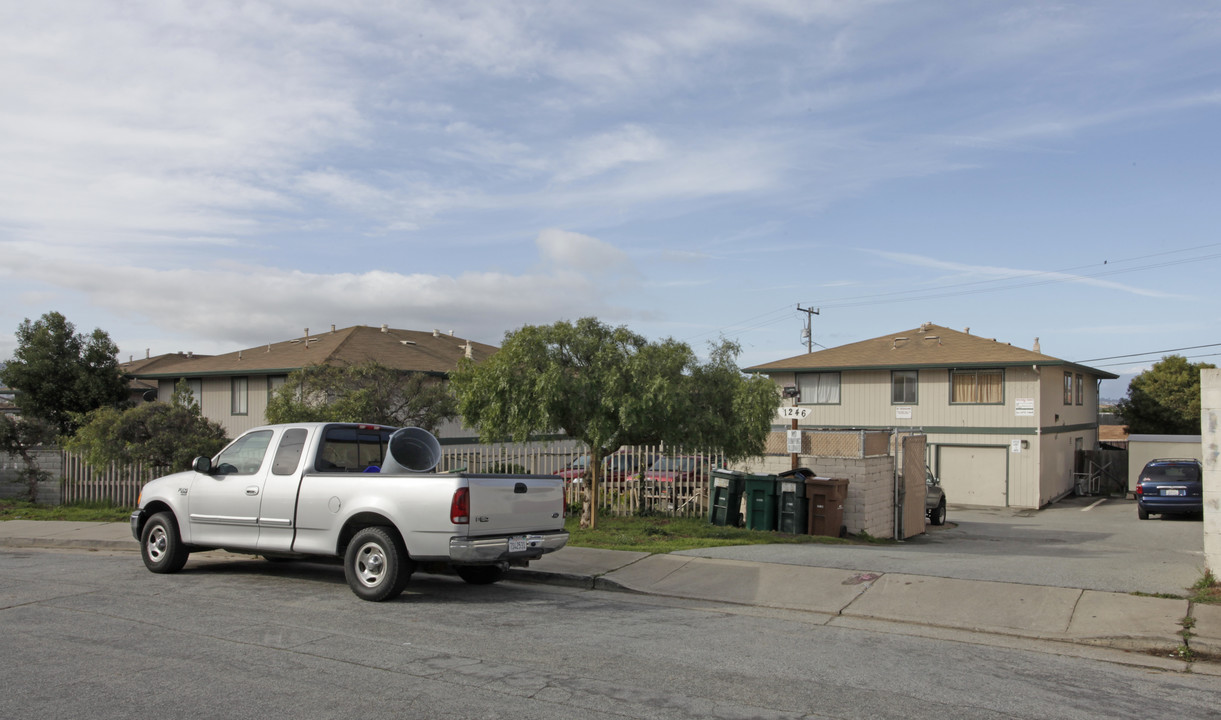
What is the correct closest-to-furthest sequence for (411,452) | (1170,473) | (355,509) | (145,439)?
(355,509), (411,452), (145,439), (1170,473)

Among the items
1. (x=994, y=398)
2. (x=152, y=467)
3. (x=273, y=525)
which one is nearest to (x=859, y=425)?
(x=994, y=398)

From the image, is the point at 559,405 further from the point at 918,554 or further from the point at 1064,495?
the point at 1064,495

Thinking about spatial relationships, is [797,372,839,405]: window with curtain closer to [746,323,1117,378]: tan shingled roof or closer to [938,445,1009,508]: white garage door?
[746,323,1117,378]: tan shingled roof

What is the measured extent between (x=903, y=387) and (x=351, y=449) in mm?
25113

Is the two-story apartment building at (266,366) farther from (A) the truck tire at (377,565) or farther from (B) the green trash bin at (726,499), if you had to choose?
(A) the truck tire at (377,565)

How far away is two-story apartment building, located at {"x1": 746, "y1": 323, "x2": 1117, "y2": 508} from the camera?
29.1 metres

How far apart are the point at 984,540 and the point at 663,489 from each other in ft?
22.2

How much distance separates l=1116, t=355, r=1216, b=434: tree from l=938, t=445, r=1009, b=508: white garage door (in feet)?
66.2

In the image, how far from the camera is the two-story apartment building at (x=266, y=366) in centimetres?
2614

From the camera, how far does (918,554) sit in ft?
40.7

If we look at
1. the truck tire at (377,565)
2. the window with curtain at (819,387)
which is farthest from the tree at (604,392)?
the window with curtain at (819,387)

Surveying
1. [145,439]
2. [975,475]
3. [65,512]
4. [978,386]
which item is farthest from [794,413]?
[975,475]

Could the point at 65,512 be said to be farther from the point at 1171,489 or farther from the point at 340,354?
the point at 1171,489

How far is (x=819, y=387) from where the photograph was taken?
33.5m
